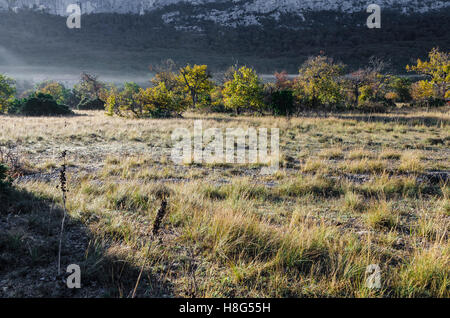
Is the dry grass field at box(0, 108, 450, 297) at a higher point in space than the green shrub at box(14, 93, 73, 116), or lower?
lower

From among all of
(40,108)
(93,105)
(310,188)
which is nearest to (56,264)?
(310,188)

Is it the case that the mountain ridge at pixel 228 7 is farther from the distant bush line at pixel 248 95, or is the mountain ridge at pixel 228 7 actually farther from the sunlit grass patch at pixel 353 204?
the sunlit grass patch at pixel 353 204

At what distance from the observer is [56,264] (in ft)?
8.41

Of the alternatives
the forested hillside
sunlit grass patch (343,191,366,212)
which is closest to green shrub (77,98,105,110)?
sunlit grass patch (343,191,366,212)

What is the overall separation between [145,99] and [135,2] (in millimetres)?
130205

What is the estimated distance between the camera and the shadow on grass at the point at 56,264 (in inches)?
87.8

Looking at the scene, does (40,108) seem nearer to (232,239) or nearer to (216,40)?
(232,239)

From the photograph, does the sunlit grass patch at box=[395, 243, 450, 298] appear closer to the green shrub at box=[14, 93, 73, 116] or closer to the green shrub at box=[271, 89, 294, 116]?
the green shrub at box=[271, 89, 294, 116]

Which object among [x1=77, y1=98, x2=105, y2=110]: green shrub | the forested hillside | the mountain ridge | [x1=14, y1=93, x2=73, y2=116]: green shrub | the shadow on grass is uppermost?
the mountain ridge

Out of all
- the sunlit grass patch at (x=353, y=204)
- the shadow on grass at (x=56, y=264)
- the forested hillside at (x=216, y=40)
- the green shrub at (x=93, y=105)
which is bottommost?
the sunlit grass patch at (x=353, y=204)

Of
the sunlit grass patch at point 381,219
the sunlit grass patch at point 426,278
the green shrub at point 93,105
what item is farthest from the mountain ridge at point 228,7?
the sunlit grass patch at point 426,278

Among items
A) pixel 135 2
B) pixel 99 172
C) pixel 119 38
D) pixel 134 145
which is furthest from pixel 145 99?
pixel 135 2

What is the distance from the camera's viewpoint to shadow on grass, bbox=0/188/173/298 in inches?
87.8

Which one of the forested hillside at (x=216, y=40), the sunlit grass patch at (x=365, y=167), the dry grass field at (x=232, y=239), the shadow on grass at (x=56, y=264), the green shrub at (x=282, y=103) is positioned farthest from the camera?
the forested hillside at (x=216, y=40)
